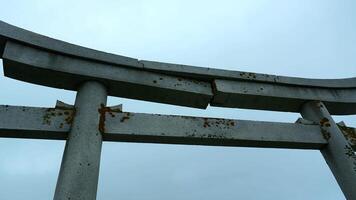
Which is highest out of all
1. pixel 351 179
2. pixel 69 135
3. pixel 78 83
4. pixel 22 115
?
pixel 78 83

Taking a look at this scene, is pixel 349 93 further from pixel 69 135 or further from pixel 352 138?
pixel 69 135

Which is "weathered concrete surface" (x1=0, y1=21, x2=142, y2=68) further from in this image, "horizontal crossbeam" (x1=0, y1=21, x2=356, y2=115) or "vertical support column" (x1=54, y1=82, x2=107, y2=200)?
"vertical support column" (x1=54, y1=82, x2=107, y2=200)

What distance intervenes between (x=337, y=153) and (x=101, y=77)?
2.19 m

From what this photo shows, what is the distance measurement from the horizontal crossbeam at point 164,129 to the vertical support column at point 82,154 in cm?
7

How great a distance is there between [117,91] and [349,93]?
8.46 ft

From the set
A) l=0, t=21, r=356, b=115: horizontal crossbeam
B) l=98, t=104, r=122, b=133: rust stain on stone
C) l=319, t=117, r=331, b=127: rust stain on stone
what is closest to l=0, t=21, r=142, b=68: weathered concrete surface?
l=0, t=21, r=356, b=115: horizontal crossbeam

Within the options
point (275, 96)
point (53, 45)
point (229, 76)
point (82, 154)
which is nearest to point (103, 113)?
point (82, 154)

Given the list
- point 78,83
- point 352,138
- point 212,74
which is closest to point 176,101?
point 212,74

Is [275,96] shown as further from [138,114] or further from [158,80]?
[138,114]

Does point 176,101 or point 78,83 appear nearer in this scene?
point 78,83

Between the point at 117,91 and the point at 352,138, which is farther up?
the point at 117,91

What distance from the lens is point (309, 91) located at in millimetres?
3443

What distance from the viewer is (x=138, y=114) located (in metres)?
2.60

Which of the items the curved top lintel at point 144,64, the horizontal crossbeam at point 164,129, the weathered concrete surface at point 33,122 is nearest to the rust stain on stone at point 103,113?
the horizontal crossbeam at point 164,129
